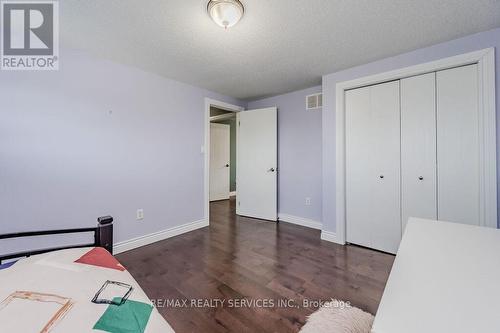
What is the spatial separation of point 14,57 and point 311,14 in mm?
2630

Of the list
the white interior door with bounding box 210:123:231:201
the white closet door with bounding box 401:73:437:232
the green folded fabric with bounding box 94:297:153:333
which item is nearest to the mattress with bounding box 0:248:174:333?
the green folded fabric with bounding box 94:297:153:333

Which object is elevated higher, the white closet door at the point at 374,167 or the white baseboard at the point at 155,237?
the white closet door at the point at 374,167

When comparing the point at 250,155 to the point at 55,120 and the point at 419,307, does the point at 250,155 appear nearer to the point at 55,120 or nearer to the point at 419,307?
the point at 55,120

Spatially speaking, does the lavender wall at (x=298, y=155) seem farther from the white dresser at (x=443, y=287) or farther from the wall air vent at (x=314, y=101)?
the white dresser at (x=443, y=287)

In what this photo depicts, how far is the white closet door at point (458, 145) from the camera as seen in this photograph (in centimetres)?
198

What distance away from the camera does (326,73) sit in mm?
2791

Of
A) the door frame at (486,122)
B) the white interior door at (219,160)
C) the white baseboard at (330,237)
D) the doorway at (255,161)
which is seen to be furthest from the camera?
the white interior door at (219,160)

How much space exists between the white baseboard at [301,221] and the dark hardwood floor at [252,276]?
281mm

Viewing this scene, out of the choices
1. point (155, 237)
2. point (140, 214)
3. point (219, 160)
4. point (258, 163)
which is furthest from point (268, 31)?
point (219, 160)

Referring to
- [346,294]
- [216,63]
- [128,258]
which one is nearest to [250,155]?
[216,63]

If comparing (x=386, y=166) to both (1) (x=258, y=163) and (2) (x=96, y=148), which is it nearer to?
(1) (x=258, y=163)

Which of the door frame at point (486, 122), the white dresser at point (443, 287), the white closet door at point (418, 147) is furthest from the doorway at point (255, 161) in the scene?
the white dresser at point (443, 287)

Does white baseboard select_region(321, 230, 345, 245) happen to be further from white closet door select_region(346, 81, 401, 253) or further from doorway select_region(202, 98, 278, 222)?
doorway select_region(202, 98, 278, 222)

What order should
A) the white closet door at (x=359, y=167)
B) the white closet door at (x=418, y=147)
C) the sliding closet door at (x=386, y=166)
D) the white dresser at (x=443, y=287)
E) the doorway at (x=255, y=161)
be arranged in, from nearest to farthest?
Answer: 1. the white dresser at (x=443, y=287)
2. the white closet door at (x=418, y=147)
3. the sliding closet door at (x=386, y=166)
4. the white closet door at (x=359, y=167)
5. the doorway at (x=255, y=161)
